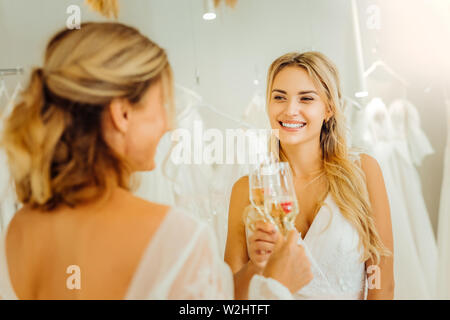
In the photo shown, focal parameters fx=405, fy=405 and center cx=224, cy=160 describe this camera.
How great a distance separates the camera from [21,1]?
171cm

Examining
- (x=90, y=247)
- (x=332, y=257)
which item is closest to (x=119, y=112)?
(x=90, y=247)

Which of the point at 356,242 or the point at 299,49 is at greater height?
the point at 299,49

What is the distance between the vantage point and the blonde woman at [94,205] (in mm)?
1398

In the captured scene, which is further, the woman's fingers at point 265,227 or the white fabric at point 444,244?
the white fabric at point 444,244

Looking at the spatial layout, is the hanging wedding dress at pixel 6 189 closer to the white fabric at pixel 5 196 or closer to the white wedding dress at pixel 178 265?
the white fabric at pixel 5 196

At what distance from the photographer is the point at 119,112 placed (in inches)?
58.0

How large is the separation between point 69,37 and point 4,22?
0.41 metres

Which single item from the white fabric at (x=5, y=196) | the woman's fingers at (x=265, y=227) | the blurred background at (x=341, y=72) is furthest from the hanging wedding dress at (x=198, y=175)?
the white fabric at (x=5, y=196)

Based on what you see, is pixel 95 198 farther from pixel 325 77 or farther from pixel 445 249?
pixel 445 249

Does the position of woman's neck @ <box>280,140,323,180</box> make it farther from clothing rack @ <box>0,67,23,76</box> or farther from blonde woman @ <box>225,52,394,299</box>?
clothing rack @ <box>0,67,23,76</box>

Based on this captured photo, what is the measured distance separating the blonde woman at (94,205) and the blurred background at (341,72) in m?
0.23

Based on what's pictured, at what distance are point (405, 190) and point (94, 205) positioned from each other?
1279 millimetres

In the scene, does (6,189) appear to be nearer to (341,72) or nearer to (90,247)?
(90,247)
